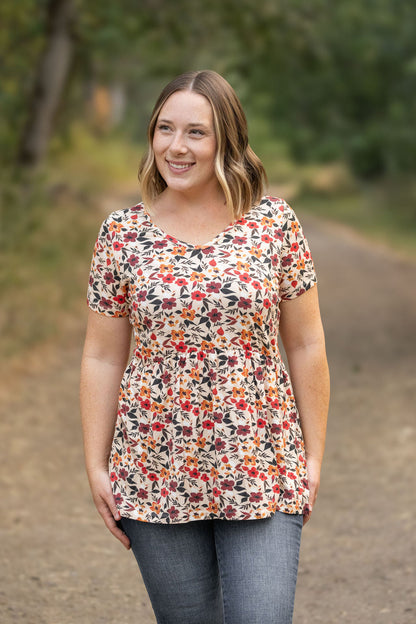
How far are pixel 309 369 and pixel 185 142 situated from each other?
71 centimetres

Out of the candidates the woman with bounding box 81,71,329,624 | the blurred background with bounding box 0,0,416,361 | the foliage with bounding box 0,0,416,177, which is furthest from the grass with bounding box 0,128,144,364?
the woman with bounding box 81,71,329,624

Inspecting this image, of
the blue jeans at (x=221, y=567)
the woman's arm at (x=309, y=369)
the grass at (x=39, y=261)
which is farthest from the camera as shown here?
the grass at (x=39, y=261)

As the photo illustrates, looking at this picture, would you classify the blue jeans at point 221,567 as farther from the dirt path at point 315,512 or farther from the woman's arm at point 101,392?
the dirt path at point 315,512

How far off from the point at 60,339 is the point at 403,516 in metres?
5.61

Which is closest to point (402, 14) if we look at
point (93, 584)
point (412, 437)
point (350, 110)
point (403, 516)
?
point (350, 110)

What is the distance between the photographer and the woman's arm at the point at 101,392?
250cm

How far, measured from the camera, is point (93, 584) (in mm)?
4410

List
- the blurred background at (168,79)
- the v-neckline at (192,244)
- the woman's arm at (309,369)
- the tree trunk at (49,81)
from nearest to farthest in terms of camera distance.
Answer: the v-neckline at (192,244) < the woman's arm at (309,369) < the blurred background at (168,79) < the tree trunk at (49,81)

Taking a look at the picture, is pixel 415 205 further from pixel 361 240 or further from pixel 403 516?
pixel 403 516

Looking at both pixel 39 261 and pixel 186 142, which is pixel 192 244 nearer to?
pixel 186 142

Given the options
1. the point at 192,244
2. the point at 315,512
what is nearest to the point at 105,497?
the point at 192,244

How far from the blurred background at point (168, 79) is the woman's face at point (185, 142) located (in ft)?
20.0

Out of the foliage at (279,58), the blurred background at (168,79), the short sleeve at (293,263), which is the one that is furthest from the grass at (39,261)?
the short sleeve at (293,263)

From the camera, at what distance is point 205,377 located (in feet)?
7.64
